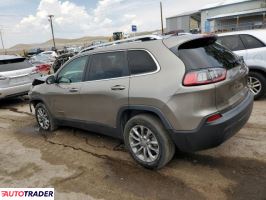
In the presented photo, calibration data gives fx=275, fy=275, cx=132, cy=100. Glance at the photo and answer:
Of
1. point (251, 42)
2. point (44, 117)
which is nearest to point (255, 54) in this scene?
point (251, 42)

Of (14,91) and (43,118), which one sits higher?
(14,91)

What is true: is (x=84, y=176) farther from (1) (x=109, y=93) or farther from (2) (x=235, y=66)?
(2) (x=235, y=66)

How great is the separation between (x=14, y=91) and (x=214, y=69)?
6.77 metres

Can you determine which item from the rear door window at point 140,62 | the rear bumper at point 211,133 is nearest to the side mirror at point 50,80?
the rear door window at point 140,62

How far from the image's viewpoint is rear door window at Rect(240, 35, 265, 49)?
6457mm

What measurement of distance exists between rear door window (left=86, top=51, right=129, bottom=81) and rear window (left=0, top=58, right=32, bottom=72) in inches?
196

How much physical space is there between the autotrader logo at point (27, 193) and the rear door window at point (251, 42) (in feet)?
18.0

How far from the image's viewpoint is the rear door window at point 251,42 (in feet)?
21.2

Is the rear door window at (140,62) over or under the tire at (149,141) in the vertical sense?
over

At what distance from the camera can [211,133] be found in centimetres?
323

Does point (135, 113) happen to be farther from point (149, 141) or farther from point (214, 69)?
point (214, 69)

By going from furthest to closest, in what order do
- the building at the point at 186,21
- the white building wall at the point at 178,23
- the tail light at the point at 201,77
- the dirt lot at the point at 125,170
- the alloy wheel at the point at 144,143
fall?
the white building wall at the point at 178,23 → the building at the point at 186,21 → the alloy wheel at the point at 144,143 → the dirt lot at the point at 125,170 → the tail light at the point at 201,77

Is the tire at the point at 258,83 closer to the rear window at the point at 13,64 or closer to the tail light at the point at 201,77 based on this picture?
the tail light at the point at 201,77

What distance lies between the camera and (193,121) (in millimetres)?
3234
